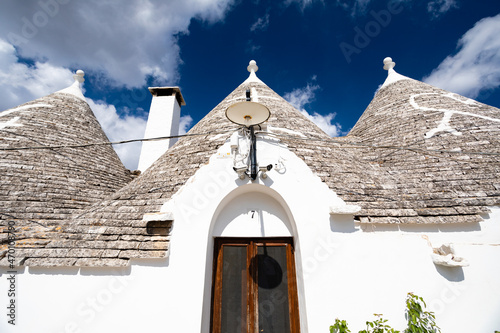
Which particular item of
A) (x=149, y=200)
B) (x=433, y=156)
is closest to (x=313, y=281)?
(x=149, y=200)

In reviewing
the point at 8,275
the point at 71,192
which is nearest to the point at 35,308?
the point at 8,275

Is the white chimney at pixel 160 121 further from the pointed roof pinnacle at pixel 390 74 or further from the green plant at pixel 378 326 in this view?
the pointed roof pinnacle at pixel 390 74

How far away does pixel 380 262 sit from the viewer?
10.2ft

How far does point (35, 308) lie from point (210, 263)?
2522mm

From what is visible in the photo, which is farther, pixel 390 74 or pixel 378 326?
pixel 390 74

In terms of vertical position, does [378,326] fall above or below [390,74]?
below

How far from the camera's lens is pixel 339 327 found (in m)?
2.80

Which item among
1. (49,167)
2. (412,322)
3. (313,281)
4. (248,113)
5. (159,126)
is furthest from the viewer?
(159,126)

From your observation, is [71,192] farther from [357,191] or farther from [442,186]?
[442,186]

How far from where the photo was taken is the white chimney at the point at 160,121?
9547 mm

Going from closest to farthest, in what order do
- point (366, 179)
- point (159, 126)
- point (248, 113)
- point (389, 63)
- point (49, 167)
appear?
point (248, 113) < point (366, 179) < point (49, 167) < point (389, 63) < point (159, 126)

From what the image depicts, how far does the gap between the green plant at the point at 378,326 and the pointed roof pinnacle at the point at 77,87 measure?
39.9 ft

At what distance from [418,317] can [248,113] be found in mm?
3963

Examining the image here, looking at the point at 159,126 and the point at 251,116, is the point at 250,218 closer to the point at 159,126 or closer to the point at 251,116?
the point at 251,116
